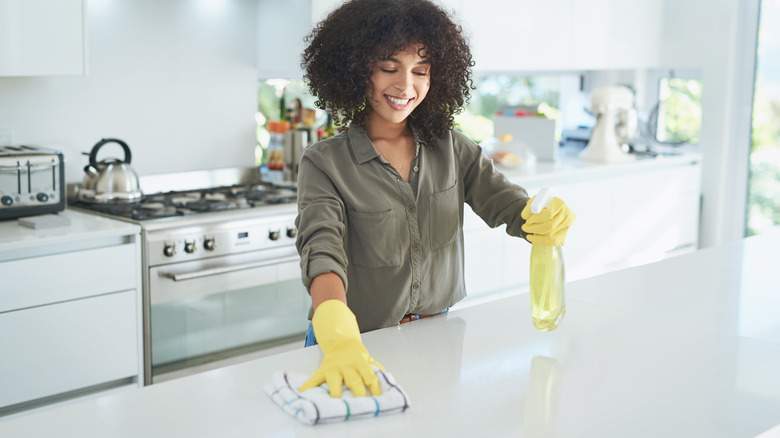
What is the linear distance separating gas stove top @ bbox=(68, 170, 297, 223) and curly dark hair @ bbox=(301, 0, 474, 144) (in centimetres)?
104

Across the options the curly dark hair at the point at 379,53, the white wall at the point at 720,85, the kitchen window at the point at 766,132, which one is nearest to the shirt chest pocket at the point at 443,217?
the curly dark hair at the point at 379,53

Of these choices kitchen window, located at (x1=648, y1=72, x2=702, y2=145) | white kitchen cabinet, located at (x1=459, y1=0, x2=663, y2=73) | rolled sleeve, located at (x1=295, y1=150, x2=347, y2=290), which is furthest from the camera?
kitchen window, located at (x1=648, y1=72, x2=702, y2=145)

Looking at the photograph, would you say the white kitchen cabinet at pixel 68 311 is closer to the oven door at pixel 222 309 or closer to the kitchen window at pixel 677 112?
the oven door at pixel 222 309

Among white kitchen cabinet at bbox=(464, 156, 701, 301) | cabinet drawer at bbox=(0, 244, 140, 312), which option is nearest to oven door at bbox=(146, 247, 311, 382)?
cabinet drawer at bbox=(0, 244, 140, 312)

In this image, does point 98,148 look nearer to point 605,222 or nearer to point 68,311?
point 68,311

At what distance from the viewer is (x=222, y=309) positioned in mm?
2713

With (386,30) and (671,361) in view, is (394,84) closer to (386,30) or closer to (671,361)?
(386,30)

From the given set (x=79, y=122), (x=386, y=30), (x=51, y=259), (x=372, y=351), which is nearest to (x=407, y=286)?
(x=372, y=351)

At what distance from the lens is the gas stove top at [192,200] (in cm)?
261

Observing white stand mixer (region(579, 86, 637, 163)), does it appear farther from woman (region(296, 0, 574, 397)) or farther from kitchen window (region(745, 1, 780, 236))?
woman (region(296, 0, 574, 397))

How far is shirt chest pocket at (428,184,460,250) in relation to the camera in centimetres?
168

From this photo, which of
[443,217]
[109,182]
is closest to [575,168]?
[109,182]

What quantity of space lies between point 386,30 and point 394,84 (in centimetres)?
10

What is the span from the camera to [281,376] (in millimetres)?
1208
